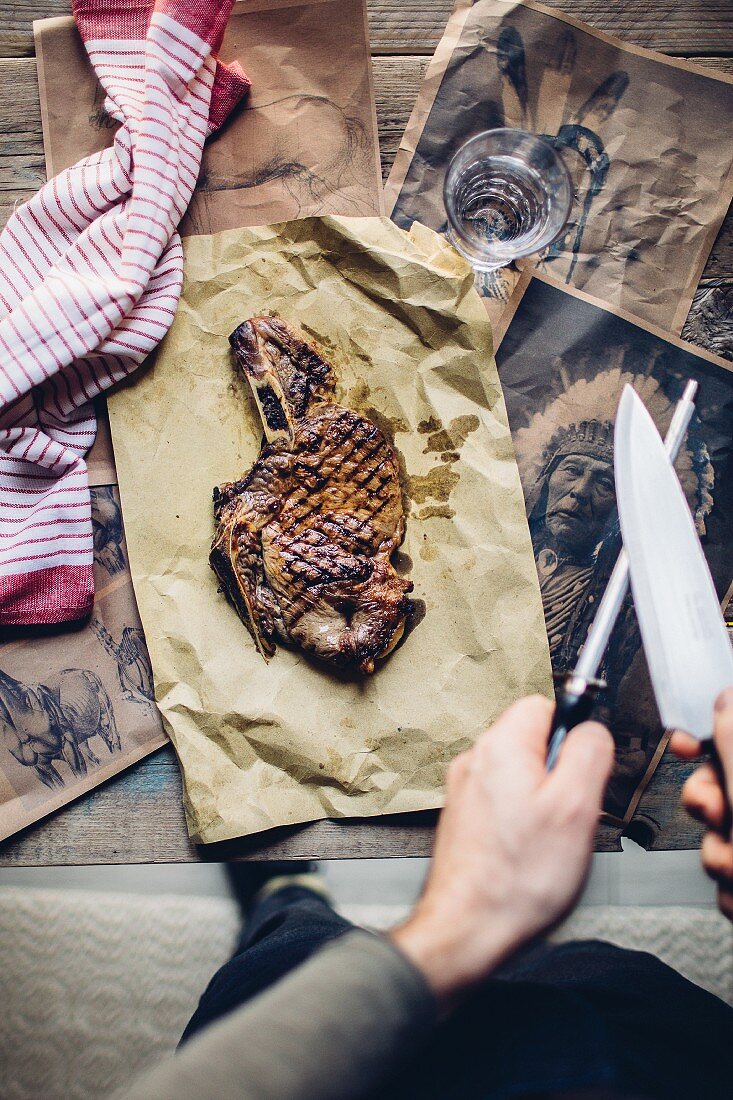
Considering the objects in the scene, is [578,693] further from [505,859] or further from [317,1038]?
[317,1038]

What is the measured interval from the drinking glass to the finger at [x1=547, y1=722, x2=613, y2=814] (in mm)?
1044

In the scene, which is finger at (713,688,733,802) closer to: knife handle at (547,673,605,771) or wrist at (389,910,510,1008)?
knife handle at (547,673,605,771)

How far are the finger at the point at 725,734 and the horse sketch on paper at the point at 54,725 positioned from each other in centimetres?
114

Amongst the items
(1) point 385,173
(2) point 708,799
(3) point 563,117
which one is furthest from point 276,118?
(2) point 708,799

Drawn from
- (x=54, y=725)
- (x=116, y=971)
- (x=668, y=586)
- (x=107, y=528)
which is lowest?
(x=116, y=971)

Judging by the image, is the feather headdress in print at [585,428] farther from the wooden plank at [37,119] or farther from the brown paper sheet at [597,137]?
the wooden plank at [37,119]

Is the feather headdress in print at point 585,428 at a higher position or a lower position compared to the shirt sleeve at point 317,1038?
higher

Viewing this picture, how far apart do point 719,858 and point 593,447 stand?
849 millimetres

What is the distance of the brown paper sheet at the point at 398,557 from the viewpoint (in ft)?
4.71

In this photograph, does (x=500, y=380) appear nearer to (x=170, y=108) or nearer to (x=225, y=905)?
(x=170, y=108)

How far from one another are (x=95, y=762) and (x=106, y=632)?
0.27 metres

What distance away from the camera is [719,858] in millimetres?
949

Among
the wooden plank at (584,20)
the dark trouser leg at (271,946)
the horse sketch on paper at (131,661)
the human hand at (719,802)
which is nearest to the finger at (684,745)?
the human hand at (719,802)

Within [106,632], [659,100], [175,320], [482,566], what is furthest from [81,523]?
[659,100]
